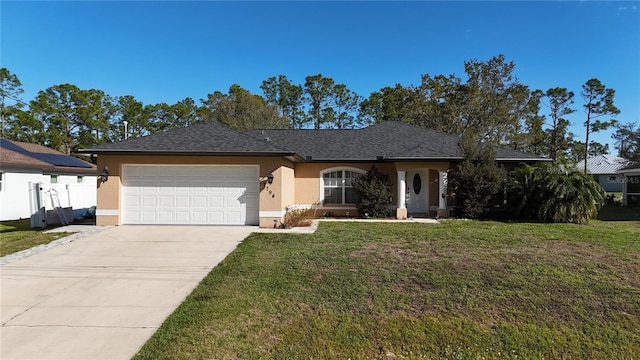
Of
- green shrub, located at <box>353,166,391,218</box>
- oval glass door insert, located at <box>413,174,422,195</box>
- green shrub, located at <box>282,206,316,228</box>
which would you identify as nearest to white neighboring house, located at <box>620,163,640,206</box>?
oval glass door insert, located at <box>413,174,422,195</box>

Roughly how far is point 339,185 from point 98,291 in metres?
10.5

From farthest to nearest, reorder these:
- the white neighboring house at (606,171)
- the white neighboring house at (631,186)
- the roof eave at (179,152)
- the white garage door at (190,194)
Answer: the white neighboring house at (606,171) → the white neighboring house at (631,186) → the white garage door at (190,194) → the roof eave at (179,152)

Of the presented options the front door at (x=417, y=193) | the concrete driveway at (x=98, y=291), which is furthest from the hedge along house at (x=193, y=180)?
the front door at (x=417, y=193)

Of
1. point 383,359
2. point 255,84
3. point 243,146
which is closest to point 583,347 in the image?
point 383,359

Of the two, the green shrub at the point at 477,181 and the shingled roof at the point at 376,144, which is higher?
the shingled roof at the point at 376,144

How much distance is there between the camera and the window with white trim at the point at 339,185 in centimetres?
1448

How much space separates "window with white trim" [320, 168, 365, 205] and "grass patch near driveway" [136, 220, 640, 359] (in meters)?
6.39

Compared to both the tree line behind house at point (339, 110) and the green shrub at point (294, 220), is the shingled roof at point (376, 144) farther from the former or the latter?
the tree line behind house at point (339, 110)

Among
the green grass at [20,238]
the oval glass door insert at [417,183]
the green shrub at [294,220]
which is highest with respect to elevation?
the oval glass door insert at [417,183]

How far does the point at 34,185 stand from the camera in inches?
458

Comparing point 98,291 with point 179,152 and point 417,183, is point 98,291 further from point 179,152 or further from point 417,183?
point 417,183

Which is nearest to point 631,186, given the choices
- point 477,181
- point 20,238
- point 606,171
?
point 477,181

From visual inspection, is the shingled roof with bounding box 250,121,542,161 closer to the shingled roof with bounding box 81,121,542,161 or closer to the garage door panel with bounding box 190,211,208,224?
the shingled roof with bounding box 81,121,542,161

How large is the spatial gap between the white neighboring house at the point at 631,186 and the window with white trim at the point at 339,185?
56.8ft
